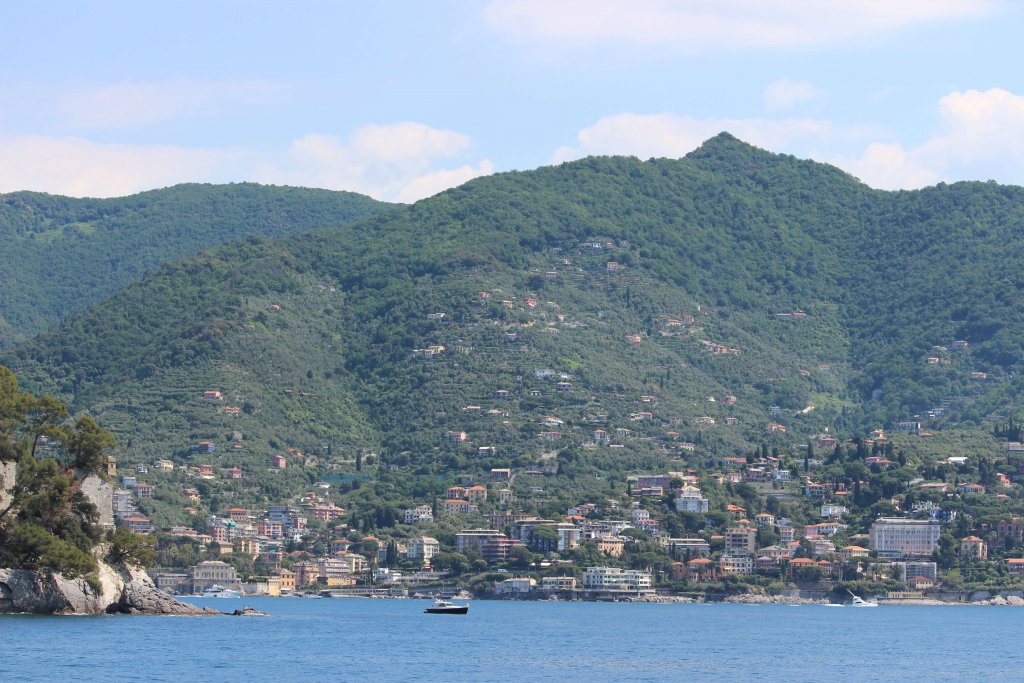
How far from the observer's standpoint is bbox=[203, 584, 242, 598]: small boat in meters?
130

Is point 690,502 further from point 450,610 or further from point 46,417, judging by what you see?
point 46,417

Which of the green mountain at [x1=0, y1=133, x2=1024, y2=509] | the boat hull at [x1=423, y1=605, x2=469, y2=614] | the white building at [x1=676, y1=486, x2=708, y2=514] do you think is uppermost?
the green mountain at [x1=0, y1=133, x2=1024, y2=509]

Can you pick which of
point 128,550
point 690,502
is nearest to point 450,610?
point 128,550

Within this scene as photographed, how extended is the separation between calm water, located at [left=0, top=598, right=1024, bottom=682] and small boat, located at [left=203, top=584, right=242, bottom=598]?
66.7 ft

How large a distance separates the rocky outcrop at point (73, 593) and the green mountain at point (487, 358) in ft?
227

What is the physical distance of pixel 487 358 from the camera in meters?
173

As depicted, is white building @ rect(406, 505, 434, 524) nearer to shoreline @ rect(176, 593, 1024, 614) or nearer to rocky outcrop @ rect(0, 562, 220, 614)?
shoreline @ rect(176, 593, 1024, 614)

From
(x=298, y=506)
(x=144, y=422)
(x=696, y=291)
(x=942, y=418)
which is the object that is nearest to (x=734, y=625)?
(x=298, y=506)

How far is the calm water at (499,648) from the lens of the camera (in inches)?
2505

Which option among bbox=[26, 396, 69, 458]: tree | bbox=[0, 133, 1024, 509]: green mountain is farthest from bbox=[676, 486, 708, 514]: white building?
bbox=[26, 396, 69, 458]: tree

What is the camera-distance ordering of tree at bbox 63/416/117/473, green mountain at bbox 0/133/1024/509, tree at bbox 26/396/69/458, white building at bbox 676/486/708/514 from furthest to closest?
1. green mountain at bbox 0/133/1024/509
2. white building at bbox 676/486/708/514
3. tree at bbox 26/396/69/458
4. tree at bbox 63/416/117/473

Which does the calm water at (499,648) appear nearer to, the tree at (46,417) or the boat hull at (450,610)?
the boat hull at (450,610)

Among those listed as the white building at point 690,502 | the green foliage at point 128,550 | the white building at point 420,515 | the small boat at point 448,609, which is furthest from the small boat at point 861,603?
the green foliage at point 128,550

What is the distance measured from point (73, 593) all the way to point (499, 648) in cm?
1506
